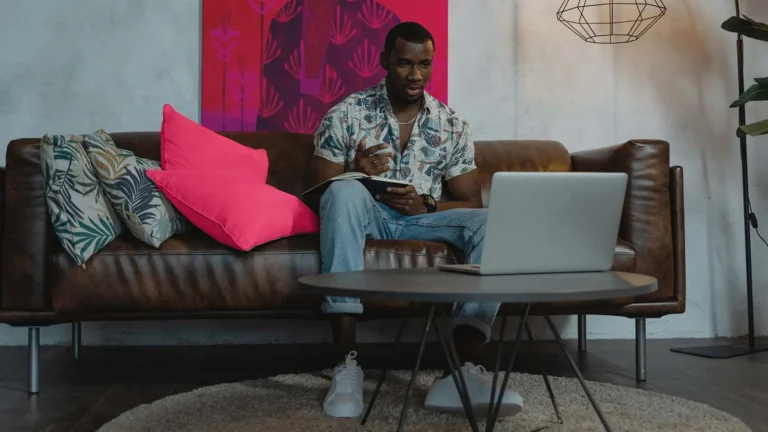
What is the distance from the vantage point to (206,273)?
2301mm

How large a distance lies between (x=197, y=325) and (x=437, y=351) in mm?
990

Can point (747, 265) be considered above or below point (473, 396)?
above

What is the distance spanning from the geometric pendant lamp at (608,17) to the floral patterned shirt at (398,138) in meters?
0.98

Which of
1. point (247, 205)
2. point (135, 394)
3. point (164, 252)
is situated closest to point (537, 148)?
point (247, 205)

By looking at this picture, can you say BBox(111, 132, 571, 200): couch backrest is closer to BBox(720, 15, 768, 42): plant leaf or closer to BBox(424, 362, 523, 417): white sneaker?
BBox(720, 15, 768, 42): plant leaf

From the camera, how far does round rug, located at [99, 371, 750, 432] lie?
179 centimetres

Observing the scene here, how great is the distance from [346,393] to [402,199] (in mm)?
659

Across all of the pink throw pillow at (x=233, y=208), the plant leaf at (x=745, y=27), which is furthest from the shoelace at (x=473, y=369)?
the plant leaf at (x=745, y=27)

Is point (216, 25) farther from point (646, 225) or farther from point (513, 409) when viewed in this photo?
point (513, 409)

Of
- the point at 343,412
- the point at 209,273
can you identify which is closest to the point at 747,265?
the point at 343,412

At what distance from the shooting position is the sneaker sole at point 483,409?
1.85 metres

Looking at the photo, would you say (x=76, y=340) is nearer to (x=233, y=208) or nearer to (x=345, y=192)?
(x=233, y=208)

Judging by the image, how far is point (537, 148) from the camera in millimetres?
3086

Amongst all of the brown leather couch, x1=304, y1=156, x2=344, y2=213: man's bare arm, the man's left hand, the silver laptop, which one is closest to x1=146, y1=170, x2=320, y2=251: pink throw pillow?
the brown leather couch
